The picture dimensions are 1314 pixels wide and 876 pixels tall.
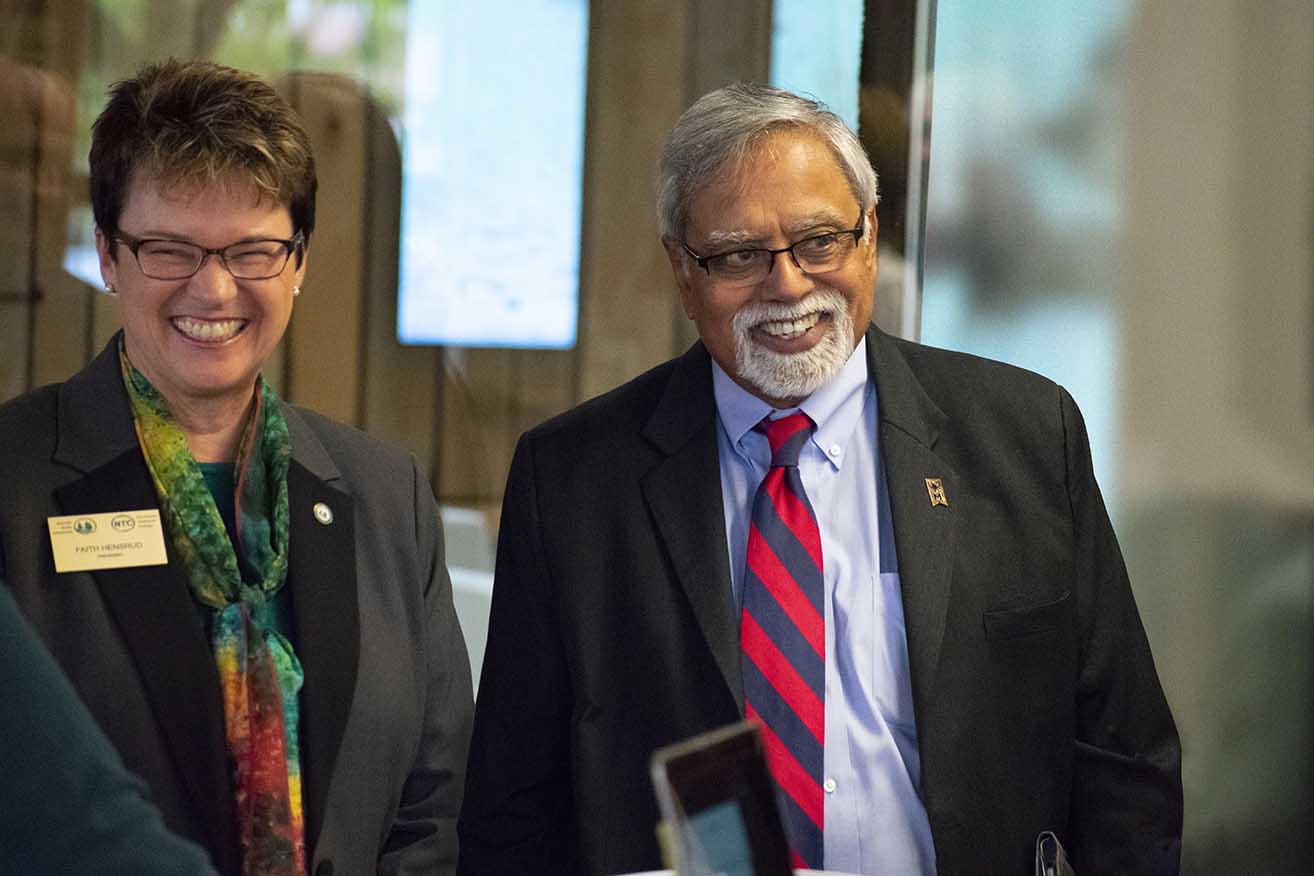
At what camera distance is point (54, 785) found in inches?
40.2

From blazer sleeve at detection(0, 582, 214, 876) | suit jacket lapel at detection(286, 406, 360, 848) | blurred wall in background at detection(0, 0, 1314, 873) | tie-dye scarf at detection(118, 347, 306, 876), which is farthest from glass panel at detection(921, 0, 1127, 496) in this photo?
blazer sleeve at detection(0, 582, 214, 876)

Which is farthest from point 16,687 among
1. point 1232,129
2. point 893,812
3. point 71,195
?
point 1232,129

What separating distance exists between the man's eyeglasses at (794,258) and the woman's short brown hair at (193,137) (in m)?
0.67

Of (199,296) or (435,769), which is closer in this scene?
(199,296)

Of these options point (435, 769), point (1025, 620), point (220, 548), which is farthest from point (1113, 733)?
point (220, 548)

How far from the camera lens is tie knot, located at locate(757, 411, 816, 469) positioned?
2.17 m

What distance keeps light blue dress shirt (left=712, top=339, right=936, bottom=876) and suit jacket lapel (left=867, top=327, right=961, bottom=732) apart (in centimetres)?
4

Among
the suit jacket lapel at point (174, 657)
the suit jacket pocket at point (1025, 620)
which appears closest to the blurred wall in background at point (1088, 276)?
the suit jacket lapel at point (174, 657)

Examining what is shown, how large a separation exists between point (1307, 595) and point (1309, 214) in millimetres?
955

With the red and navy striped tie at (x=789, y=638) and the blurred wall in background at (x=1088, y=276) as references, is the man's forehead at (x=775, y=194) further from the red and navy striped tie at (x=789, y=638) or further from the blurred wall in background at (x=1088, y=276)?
the blurred wall in background at (x=1088, y=276)

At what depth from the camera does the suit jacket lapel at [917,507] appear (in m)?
2.03

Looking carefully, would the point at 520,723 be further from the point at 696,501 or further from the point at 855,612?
the point at 855,612

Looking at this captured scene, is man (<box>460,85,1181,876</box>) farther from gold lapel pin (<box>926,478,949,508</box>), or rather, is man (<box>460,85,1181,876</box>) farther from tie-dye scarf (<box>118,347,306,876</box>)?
tie-dye scarf (<box>118,347,306,876</box>)

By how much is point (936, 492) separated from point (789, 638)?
307 mm
